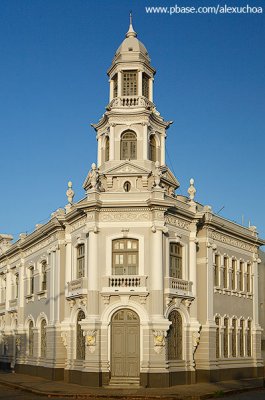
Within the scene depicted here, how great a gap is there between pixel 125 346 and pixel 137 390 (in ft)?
8.74

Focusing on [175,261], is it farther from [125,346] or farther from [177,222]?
[125,346]

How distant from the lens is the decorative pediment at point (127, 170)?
110 feet

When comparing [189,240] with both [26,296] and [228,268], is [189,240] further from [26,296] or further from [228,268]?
[26,296]

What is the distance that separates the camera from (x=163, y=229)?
102ft

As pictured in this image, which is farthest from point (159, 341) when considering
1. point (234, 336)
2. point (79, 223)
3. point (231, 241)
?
point (231, 241)

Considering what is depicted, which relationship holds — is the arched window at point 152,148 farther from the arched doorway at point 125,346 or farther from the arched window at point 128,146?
the arched doorway at point 125,346

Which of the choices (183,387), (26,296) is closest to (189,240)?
(183,387)

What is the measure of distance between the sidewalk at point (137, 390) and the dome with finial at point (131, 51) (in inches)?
724

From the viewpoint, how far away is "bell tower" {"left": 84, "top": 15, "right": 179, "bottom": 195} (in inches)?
1372

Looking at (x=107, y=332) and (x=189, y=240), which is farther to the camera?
(x=189, y=240)

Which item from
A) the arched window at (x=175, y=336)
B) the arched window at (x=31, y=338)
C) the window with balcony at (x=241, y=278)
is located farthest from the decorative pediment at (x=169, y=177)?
the arched window at (x=31, y=338)

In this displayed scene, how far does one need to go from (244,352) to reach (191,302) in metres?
7.48

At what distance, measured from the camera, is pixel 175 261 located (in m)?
32.8

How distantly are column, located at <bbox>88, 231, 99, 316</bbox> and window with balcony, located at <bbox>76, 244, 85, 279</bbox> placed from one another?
1.84 m
